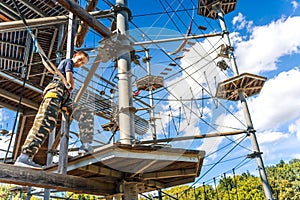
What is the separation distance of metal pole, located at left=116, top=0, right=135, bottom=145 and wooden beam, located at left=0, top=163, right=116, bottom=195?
22.1 inches

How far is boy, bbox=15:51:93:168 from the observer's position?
6.75ft

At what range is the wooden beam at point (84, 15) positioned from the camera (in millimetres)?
2445

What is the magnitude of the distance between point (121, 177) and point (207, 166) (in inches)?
150

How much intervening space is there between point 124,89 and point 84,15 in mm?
876

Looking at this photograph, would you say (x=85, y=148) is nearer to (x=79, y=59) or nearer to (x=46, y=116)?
(x=46, y=116)

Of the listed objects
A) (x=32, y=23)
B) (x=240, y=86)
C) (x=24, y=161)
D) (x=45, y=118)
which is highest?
(x=240, y=86)

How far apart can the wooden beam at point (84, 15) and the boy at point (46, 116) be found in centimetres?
48

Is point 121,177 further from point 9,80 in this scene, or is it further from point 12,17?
point 12,17

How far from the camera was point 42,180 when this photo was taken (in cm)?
190

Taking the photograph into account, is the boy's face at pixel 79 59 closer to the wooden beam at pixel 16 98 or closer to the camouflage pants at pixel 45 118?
the camouflage pants at pixel 45 118

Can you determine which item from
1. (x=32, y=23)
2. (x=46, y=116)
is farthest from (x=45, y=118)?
(x=32, y=23)

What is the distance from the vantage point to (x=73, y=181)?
2.17 metres

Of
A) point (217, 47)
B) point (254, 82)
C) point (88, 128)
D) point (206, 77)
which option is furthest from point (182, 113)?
point (217, 47)

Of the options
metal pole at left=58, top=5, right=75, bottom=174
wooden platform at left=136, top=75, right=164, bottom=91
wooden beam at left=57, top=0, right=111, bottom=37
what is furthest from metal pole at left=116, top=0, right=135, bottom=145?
metal pole at left=58, top=5, right=75, bottom=174
